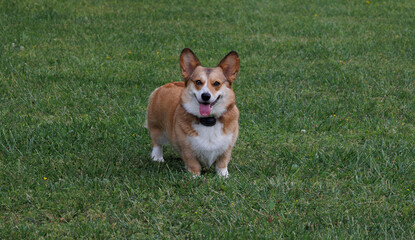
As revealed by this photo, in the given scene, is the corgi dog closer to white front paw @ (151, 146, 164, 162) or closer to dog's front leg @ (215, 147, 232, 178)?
dog's front leg @ (215, 147, 232, 178)

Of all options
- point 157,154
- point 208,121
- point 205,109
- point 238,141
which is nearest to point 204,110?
point 205,109

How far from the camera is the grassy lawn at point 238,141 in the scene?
3.86 meters

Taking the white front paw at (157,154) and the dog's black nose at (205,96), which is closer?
the dog's black nose at (205,96)

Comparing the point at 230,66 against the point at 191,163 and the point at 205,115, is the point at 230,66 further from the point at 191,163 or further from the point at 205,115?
the point at 191,163

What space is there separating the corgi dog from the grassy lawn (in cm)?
20

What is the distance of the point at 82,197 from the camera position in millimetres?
4113

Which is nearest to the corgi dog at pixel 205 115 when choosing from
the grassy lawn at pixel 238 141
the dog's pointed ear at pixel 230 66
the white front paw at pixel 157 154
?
the dog's pointed ear at pixel 230 66

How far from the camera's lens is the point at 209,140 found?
4.32 metres

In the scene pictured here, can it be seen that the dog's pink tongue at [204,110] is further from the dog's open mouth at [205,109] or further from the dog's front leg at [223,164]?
the dog's front leg at [223,164]

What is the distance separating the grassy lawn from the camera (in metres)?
3.86

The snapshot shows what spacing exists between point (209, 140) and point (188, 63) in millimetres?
732

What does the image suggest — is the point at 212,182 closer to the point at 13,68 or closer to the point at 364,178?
the point at 364,178

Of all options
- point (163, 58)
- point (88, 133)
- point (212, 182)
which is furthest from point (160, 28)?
point (212, 182)

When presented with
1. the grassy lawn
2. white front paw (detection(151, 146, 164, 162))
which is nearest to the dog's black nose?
the grassy lawn
